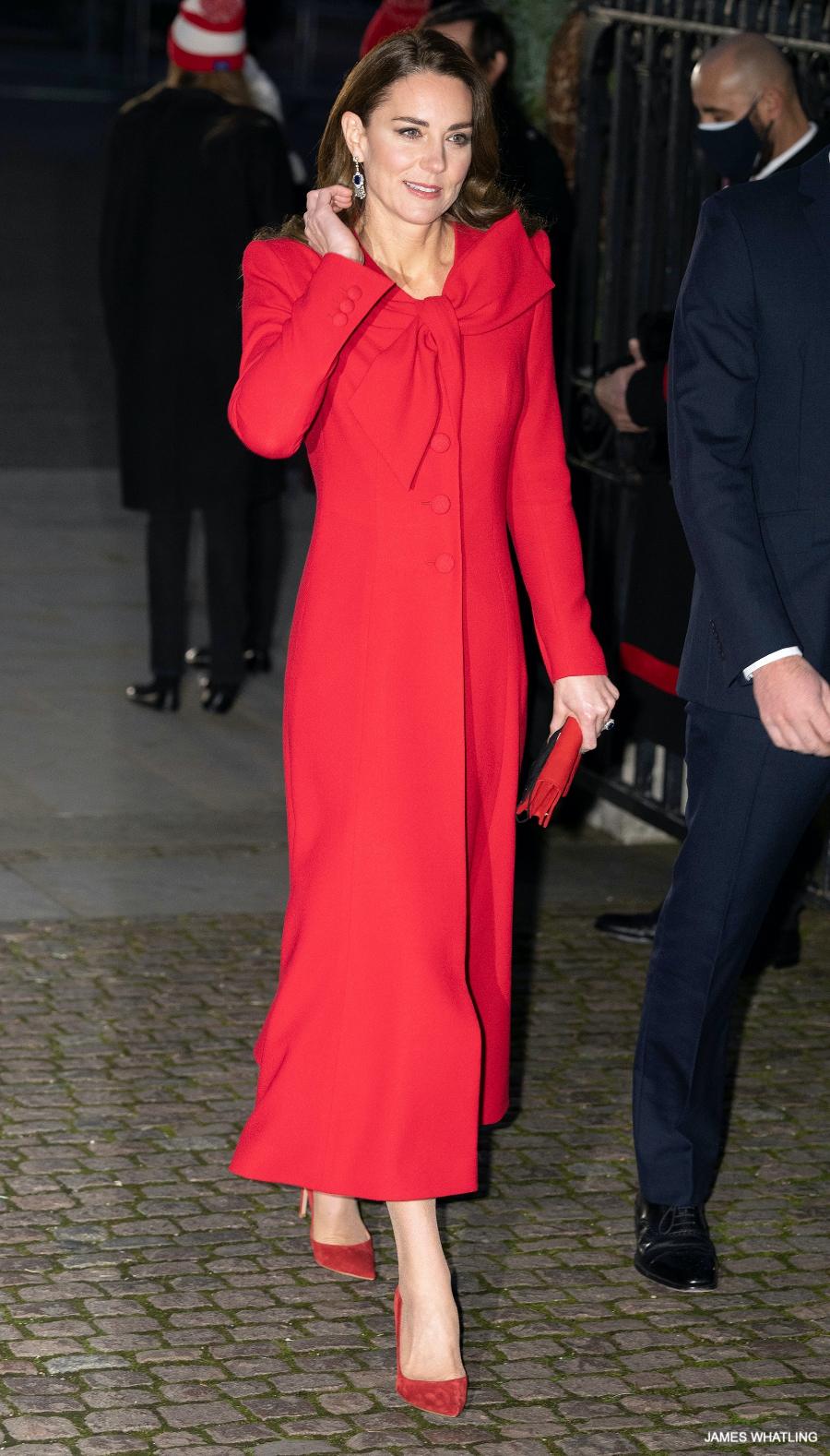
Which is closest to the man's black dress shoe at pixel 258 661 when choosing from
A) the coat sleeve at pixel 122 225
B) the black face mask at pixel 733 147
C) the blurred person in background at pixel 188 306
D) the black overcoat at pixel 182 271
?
the blurred person in background at pixel 188 306

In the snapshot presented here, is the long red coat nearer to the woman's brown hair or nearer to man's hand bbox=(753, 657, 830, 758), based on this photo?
the woman's brown hair

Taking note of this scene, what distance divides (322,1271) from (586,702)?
1150 mm

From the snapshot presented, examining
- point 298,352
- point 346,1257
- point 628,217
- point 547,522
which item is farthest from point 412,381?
point 628,217

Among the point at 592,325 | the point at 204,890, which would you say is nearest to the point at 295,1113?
the point at 204,890

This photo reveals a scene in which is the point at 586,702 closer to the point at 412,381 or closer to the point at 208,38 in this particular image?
the point at 412,381

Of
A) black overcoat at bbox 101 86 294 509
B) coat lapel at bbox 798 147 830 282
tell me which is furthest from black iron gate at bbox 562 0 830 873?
coat lapel at bbox 798 147 830 282

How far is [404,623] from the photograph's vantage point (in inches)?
136

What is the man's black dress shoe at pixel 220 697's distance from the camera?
779 centimetres

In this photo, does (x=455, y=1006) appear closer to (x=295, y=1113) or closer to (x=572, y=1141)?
(x=295, y=1113)

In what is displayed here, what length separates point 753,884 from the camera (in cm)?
381

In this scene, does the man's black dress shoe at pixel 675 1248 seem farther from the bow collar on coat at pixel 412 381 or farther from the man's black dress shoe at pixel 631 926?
the man's black dress shoe at pixel 631 926

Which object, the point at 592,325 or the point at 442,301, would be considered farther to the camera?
the point at 592,325

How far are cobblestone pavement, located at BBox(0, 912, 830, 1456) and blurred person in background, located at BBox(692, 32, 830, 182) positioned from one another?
2051 mm

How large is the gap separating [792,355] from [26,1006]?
2483 millimetres
